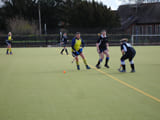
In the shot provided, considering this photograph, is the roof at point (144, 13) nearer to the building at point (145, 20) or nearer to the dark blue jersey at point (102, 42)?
the building at point (145, 20)

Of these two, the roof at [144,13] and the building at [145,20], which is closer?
the building at [145,20]

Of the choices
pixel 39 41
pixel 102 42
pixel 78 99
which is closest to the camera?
pixel 78 99

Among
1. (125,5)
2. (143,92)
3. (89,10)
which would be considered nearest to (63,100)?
(143,92)

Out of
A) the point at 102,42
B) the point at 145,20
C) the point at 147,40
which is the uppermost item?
the point at 145,20

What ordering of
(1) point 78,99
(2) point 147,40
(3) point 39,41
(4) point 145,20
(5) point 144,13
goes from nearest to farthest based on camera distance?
(1) point 78,99 → (2) point 147,40 → (3) point 39,41 → (4) point 145,20 → (5) point 144,13

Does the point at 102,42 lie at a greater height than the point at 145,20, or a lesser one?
lesser

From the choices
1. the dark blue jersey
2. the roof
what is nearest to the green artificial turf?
the dark blue jersey

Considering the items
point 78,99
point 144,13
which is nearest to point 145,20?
point 144,13

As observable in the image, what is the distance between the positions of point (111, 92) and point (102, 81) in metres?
1.79

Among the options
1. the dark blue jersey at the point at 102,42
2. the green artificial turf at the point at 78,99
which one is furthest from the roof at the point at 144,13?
the green artificial turf at the point at 78,99

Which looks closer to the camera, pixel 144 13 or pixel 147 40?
pixel 147 40

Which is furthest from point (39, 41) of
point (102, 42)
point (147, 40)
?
point (102, 42)

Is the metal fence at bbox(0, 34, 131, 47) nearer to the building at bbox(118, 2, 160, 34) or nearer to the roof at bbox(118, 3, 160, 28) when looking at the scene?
the building at bbox(118, 2, 160, 34)

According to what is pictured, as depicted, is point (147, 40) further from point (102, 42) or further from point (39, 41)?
point (102, 42)
